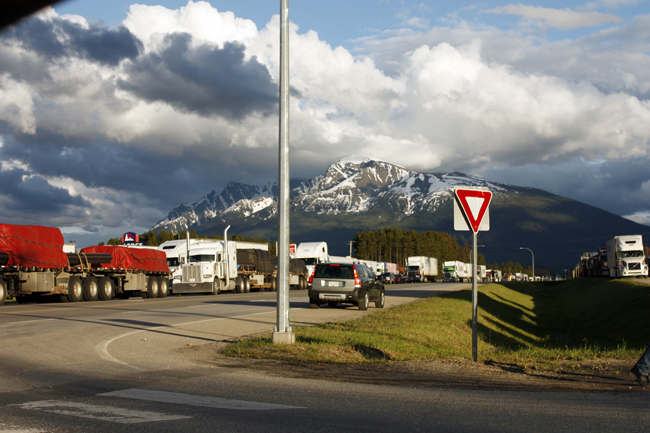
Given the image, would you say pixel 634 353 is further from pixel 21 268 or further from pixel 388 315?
pixel 21 268

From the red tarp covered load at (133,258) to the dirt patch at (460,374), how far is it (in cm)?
2380

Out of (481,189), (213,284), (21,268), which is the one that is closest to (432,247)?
(213,284)

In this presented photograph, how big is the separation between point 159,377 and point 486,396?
14.4 feet

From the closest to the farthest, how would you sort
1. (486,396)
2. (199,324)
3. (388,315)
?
(486,396)
(199,324)
(388,315)

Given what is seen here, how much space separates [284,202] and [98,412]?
6.18 m

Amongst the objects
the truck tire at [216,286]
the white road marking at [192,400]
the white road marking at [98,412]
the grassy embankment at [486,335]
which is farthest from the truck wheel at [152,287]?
the white road marking at [98,412]

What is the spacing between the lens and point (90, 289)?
2962cm

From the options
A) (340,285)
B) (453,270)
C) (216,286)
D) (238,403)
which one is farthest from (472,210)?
(453,270)

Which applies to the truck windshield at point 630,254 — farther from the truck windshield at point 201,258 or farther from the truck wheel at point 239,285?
the truck windshield at point 201,258

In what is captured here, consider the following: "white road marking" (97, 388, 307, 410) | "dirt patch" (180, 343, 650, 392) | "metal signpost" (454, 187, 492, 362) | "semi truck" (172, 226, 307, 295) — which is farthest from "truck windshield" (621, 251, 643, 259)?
"white road marking" (97, 388, 307, 410)

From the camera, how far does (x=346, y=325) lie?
15797 millimetres

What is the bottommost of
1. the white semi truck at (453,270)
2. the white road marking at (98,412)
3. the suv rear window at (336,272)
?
the white semi truck at (453,270)

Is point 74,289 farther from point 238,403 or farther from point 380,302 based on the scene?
point 238,403

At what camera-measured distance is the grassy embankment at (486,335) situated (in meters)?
10.4
